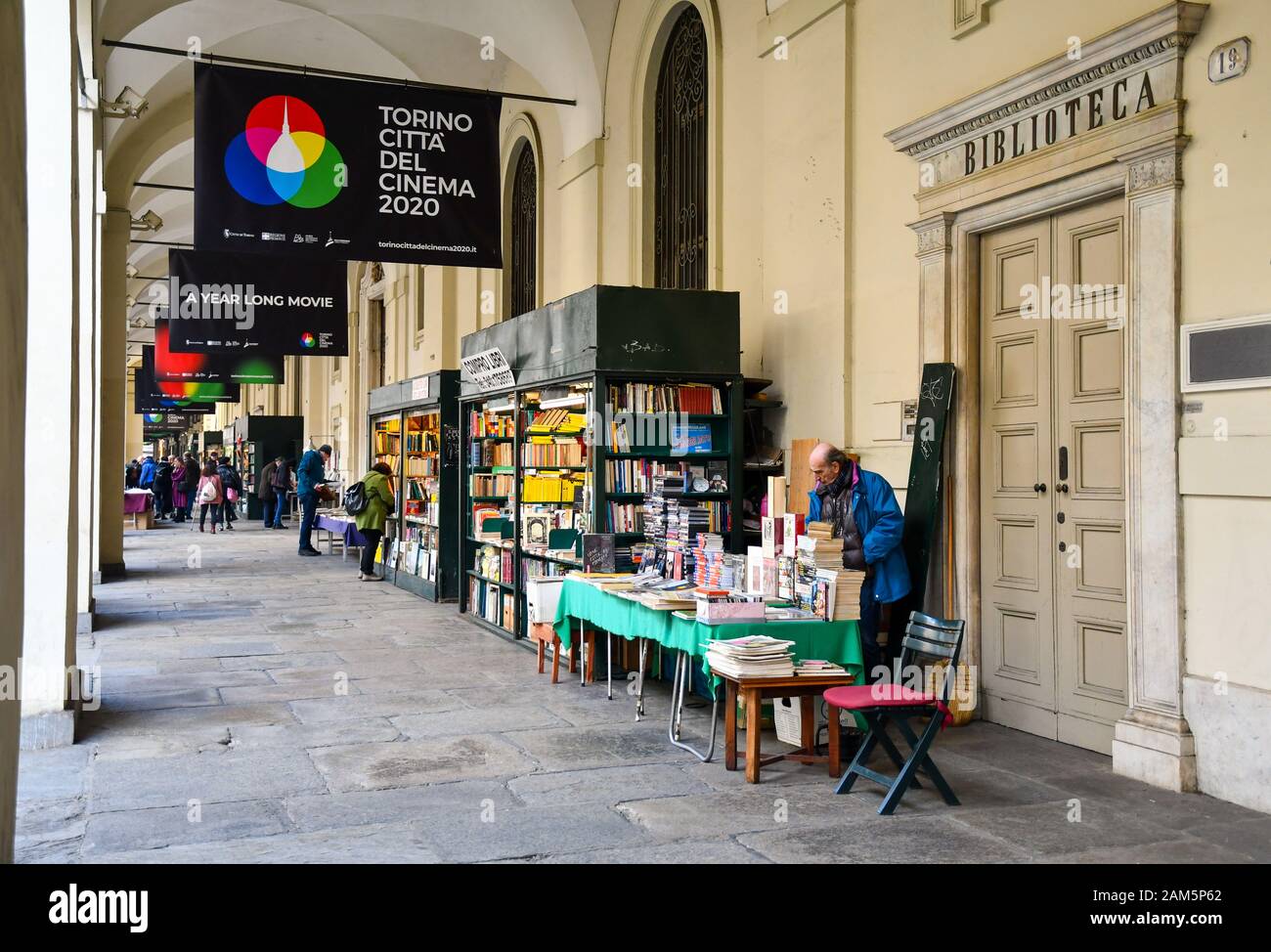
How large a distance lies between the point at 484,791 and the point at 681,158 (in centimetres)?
738

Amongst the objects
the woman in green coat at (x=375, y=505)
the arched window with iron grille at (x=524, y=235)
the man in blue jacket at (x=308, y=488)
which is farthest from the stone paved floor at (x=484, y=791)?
the man in blue jacket at (x=308, y=488)

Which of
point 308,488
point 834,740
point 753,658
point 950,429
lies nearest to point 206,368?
point 308,488

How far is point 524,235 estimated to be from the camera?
15.7m

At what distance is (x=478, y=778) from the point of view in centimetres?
564

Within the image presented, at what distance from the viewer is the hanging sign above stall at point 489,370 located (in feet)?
34.0

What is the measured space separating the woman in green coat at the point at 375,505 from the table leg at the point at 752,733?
1050cm

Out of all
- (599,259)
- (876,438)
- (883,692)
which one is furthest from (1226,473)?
(599,259)

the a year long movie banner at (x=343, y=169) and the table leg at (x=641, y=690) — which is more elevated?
the a year long movie banner at (x=343, y=169)

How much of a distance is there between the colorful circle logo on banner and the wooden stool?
378 cm

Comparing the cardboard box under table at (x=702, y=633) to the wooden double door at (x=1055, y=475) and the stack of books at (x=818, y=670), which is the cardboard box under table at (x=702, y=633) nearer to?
the stack of books at (x=818, y=670)

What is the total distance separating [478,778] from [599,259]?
7.90 meters

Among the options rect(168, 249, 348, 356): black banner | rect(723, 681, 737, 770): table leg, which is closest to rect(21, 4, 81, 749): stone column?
rect(723, 681, 737, 770): table leg

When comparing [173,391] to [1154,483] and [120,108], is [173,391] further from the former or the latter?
[1154,483]
